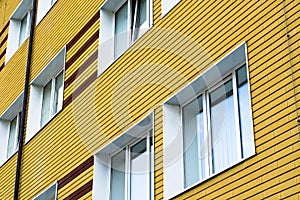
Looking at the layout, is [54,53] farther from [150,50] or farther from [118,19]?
[150,50]

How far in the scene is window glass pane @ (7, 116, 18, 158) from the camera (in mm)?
17375

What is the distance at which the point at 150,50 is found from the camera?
1162 cm

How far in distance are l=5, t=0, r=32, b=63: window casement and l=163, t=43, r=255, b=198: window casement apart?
30.3 feet

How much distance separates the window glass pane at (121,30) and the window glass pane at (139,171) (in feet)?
7.63

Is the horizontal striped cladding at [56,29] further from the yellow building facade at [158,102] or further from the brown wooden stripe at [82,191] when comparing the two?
the brown wooden stripe at [82,191]

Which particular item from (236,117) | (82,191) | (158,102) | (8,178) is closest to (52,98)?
(8,178)

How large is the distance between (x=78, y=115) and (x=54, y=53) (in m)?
2.71

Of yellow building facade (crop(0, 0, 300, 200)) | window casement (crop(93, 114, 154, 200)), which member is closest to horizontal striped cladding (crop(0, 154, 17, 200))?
yellow building facade (crop(0, 0, 300, 200))

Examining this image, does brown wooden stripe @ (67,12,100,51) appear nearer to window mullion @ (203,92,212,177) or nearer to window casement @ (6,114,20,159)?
window casement @ (6,114,20,159)

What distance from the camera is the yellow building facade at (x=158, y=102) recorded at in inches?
337

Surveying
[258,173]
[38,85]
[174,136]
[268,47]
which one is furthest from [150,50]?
[38,85]

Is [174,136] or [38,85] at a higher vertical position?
[38,85]

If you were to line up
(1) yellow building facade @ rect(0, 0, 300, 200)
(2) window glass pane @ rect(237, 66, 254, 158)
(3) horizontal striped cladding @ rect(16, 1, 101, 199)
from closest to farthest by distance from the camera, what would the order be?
(1) yellow building facade @ rect(0, 0, 300, 200) < (2) window glass pane @ rect(237, 66, 254, 158) < (3) horizontal striped cladding @ rect(16, 1, 101, 199)

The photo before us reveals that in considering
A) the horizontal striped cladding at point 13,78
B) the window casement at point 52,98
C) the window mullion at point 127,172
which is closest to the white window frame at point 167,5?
the window mullion at point 127,172
